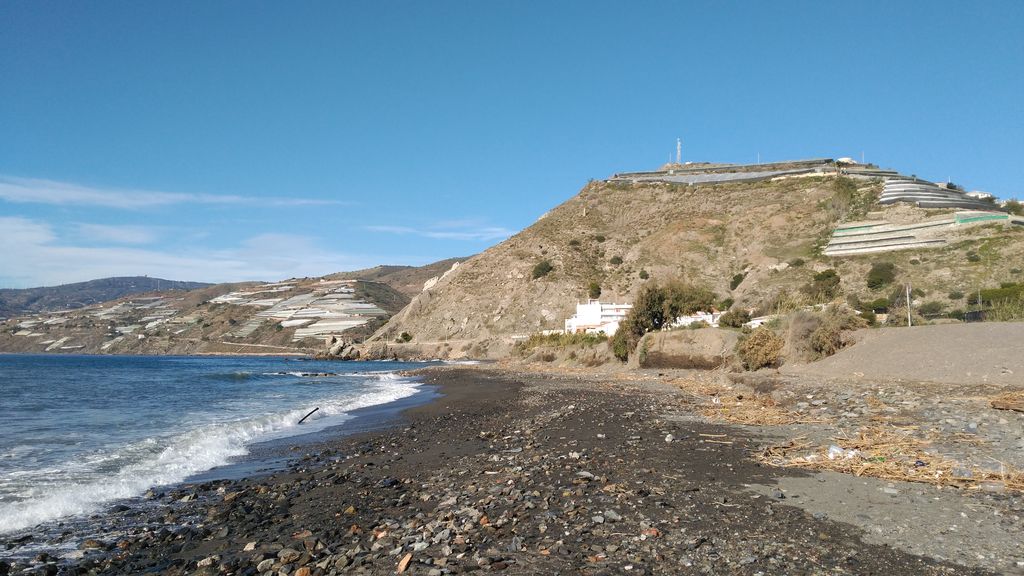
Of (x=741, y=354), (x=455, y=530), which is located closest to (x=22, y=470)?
(x=455, y=530)

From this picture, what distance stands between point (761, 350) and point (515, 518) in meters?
21.5

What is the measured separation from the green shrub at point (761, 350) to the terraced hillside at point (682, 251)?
27.4 metres

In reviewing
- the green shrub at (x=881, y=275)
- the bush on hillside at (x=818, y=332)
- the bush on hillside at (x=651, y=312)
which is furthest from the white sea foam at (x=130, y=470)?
the green shrub at (x=881, y=275)

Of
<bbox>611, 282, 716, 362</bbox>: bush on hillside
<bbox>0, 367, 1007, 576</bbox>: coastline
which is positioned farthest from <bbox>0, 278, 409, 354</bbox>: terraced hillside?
<bbox>0, 367, 1007, 576</bbox>: coastline

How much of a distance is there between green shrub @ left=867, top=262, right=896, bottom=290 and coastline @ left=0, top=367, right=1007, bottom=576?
47559 mm

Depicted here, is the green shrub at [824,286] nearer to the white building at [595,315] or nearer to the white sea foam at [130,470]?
the white building at [595,315]

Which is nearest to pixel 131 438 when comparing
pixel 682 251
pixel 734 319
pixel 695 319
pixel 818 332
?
pixel 818 332

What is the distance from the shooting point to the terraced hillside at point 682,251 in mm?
53844

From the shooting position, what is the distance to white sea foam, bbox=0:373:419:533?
26.6 ft

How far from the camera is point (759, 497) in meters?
6.78

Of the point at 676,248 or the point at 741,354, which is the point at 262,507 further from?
the point at 676,248

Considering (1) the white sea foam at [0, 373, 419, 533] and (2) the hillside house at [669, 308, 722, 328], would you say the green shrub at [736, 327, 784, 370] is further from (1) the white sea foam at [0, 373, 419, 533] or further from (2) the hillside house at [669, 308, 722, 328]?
(1) the white sea foam at [0, 373, 419, 533]

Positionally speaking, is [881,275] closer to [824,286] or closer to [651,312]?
[824,286]

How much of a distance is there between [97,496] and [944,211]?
75813 mm
